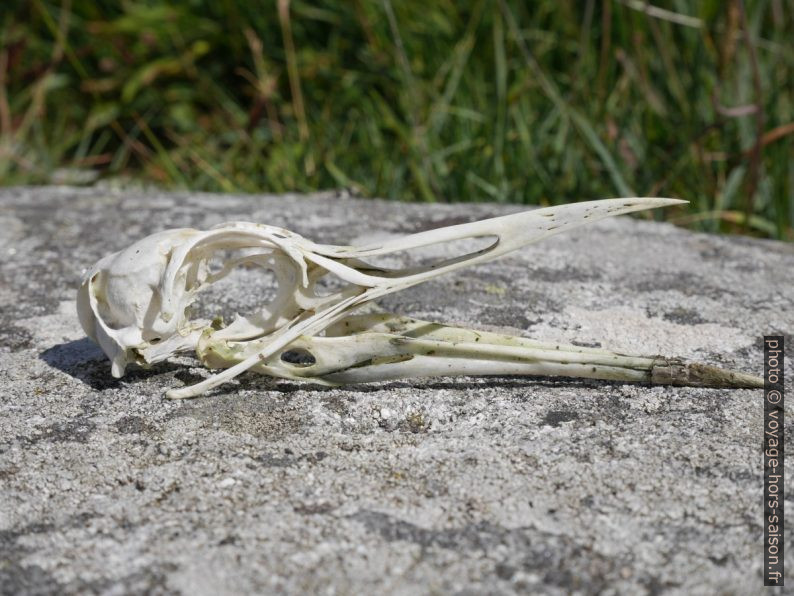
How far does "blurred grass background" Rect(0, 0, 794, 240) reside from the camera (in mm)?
2822

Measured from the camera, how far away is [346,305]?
144 cm

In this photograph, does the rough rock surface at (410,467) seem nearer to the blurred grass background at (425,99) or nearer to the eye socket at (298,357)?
the eye socket at (298,357)

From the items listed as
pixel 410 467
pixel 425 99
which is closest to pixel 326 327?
pixel 410 467

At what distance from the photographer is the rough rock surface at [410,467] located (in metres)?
1.03

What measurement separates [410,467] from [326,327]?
0.32 meters

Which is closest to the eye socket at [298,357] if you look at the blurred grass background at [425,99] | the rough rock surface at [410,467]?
the rough rock surface at [410,467]

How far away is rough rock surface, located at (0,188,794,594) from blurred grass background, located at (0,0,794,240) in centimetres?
97

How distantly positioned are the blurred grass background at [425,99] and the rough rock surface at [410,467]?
0.97 metres

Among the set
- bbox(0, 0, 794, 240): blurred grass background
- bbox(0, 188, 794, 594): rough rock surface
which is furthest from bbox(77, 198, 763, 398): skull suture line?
bbox(0, 0, 794, 240): blurred grass background

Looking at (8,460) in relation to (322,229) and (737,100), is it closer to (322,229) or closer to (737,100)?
(322,229)

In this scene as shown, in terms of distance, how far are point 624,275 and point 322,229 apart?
753 mm

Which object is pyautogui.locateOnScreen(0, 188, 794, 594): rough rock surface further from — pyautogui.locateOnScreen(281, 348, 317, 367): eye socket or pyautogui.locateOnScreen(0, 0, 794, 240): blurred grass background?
pyautogui.locateOnScreen(0, 0, 794, 240): blurred grass background

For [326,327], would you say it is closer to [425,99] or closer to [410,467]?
[410,467]

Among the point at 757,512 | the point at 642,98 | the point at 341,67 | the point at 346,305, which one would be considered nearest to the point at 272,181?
the point at 341,67
